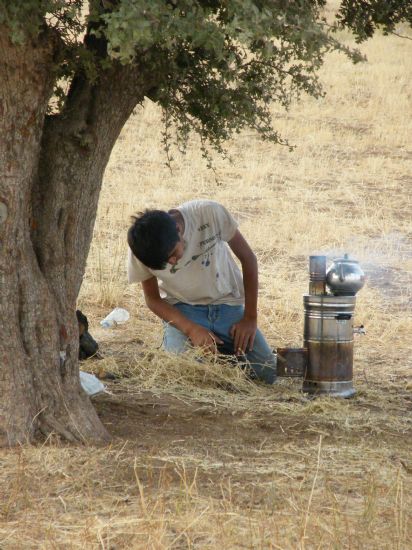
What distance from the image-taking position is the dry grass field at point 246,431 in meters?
4.09

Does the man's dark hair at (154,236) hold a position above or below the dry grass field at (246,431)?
above

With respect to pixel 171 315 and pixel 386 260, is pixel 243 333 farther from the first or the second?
pixel 386 260

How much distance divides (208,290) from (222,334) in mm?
362

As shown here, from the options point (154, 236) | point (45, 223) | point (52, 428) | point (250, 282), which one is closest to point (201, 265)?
point (250, 282)

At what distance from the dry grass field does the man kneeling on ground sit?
22 centimetres

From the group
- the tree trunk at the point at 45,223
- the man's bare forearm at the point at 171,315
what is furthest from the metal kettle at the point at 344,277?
the tree trunk at the point at 45,223

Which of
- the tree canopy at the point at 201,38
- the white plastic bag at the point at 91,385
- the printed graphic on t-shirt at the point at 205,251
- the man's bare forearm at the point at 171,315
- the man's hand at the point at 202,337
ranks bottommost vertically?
the white plastic bag at the point at 91,385

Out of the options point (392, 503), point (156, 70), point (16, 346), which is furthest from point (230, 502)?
point (156, 70)

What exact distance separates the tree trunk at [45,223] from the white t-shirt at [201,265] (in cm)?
182

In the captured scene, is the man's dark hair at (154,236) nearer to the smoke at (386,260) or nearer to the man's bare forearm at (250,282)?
the man's bare forearm at (250,282)

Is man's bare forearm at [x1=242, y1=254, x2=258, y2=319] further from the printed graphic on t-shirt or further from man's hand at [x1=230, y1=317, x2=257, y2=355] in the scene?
the printed graphic on t-shirt

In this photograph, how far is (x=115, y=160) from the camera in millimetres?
18047

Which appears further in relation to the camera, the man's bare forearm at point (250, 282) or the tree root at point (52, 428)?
the man's bare forearm at point (250, 282)

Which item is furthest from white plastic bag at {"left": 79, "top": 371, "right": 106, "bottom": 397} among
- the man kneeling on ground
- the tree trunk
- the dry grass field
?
the man kneeling on ground
